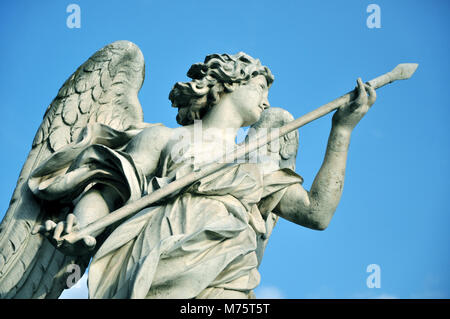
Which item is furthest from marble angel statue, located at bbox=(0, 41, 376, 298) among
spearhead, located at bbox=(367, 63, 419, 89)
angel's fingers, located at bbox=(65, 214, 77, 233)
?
spearhead, located at bbox=(367, 63, 419, 89)

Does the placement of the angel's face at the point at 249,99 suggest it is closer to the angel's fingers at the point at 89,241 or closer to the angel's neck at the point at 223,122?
the angel's neck at the point at 223,122

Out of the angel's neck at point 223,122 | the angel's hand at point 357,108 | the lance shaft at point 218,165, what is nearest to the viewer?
the lance shaft at point 218,165

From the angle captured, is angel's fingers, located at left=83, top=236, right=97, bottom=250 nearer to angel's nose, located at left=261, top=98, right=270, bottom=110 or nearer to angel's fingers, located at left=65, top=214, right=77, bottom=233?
angel's fingers, located at left=65, top=214, right=77, bottom=233

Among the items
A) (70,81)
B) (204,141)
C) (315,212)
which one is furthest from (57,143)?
(315,212)

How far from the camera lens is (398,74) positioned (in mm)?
6652

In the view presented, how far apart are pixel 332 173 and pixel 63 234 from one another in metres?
2.40

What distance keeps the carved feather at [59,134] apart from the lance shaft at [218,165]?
85 cm

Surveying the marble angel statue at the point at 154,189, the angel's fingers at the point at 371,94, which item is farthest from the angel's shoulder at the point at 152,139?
the angel's fingers at the point at 371,94

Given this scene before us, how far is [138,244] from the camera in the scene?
5859mm

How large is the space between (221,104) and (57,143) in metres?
1.68

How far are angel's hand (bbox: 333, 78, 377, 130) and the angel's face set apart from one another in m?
0.76

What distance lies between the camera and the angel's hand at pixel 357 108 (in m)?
6.45

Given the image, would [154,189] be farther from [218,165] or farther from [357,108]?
Answer: [357,108]
